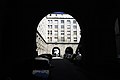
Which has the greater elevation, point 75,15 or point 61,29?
point 61,29

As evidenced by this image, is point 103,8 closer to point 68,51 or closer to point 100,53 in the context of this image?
point 100,53

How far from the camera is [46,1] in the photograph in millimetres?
16500

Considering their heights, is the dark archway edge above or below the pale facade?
below

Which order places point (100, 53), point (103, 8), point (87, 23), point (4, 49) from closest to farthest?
point (4, 49), point (103, 8), point (100, 53), point (87, 23)

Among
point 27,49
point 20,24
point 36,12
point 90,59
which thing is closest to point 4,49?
point 20,24

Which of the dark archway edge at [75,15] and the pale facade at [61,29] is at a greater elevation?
the pale facade at [61,29]

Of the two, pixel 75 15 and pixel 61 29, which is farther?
pixel 61 29

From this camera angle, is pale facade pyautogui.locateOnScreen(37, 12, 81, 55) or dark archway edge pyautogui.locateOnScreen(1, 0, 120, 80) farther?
pale facade pyautogui.locateOnScreen(37, 12, 81, 55)

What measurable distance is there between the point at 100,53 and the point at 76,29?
62683mm

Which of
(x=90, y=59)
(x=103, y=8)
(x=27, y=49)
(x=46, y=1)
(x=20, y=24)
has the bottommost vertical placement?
(x=90, y=59)

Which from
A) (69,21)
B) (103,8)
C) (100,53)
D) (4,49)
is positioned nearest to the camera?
(4,49)

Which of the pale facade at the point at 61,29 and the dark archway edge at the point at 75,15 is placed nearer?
the dark archway edge at the point at 75,15

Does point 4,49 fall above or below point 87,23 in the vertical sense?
below

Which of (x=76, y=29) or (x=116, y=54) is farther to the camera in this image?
(x=76, y=29)
